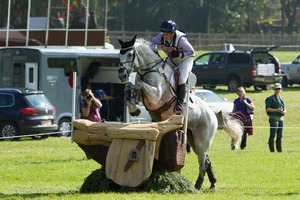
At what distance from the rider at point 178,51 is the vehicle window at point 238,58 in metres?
31.7

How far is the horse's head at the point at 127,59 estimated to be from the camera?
14000 millimetres

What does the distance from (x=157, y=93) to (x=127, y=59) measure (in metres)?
0.72

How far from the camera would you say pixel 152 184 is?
553 inches

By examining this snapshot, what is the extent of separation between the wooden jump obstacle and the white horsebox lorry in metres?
18.1

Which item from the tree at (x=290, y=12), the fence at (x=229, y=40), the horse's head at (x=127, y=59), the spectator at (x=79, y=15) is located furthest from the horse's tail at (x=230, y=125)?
the tree at (x=290, y=12)

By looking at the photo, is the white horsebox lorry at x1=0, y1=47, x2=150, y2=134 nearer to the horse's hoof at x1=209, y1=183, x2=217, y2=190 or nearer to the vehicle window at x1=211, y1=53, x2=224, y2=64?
the vehicle window at x1=211, y1=53, x2=224, y2=64

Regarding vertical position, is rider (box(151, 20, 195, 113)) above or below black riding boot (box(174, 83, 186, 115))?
above

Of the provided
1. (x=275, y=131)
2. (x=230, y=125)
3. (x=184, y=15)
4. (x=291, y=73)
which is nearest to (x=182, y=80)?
(x=230, y=125)

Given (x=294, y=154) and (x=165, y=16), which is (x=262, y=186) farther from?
(x=165, y=16)

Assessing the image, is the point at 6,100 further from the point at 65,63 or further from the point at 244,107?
the point at 244,107

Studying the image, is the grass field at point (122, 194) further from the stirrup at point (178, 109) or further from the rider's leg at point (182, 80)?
the rider's leg at point (182, 80)

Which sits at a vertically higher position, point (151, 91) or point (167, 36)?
point (167, 36)

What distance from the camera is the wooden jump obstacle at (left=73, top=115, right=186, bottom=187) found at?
13891 mm

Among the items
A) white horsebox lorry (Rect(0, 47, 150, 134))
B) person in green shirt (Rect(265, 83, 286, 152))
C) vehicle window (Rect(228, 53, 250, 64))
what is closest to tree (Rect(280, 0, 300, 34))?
vehicle window (Rect(228, 53, 250, 64))
